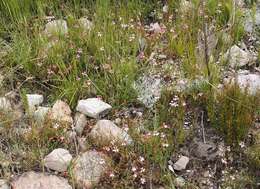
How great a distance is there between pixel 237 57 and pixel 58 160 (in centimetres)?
184

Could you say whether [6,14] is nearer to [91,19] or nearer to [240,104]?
[91,19]

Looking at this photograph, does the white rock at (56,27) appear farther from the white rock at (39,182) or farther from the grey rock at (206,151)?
the grey rock at (206,151)

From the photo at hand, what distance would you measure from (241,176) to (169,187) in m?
0.55

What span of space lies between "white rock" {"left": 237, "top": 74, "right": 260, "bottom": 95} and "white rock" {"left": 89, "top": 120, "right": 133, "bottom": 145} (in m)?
1.03

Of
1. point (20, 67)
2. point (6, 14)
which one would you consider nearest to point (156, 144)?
point (20, 67)

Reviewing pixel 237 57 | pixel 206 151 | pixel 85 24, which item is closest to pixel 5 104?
pixel 85 24

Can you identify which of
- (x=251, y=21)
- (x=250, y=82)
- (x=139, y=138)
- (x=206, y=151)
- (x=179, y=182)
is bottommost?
(x=179, y=182)

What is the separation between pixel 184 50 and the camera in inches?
193

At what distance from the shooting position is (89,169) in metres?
4.12

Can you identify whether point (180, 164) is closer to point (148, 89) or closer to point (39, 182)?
point (148, 89)

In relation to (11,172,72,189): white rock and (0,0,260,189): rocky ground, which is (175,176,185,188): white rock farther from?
(11,172,72,189): white rock

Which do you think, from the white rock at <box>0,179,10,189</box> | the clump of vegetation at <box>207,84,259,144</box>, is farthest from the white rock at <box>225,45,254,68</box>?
the white rock at <box>0,179,10,189</box>

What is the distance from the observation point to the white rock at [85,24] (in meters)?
5.10

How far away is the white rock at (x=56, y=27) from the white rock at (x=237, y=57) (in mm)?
1537
